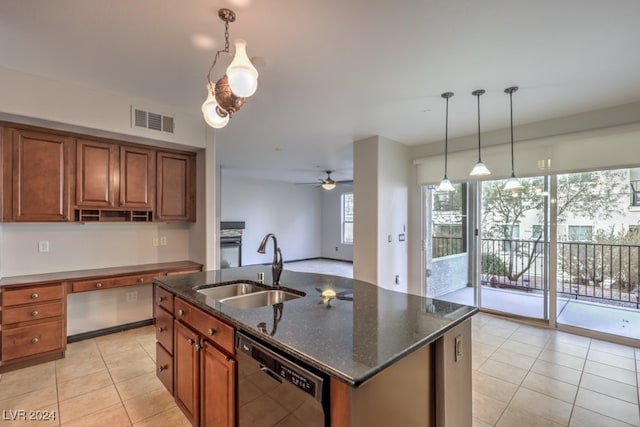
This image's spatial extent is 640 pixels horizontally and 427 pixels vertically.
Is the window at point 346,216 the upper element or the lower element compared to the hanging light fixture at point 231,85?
lower

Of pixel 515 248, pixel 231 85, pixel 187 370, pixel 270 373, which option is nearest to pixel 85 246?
pixel 187 370

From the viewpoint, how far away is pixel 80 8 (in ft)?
5.88

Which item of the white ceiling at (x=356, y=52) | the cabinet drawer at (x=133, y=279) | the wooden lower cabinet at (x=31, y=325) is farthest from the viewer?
the cabinet drawer at (x=133, y=279)

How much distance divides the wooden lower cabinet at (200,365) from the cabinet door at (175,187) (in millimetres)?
1655

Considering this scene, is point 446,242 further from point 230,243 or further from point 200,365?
point 230,243

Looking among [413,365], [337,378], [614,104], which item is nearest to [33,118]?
[337,378]

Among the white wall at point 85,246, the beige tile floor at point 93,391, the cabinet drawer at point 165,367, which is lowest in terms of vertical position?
the beige tile floor at point 93,391

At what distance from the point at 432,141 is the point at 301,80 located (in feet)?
9.21

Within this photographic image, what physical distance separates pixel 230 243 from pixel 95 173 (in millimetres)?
4543

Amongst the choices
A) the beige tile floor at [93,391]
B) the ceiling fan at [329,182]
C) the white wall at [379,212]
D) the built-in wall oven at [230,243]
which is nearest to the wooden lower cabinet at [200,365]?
the beige tile floor at [93,391]

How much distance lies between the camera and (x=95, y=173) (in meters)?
3.15

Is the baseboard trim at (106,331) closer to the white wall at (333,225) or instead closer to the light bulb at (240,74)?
the light bulb at (240,74)

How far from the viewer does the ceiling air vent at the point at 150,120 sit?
3.14 metres

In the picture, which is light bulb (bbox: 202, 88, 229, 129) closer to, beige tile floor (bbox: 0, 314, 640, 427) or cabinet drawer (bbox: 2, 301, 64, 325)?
beige tile floor (bbox: 0, 314, 640, 427)
